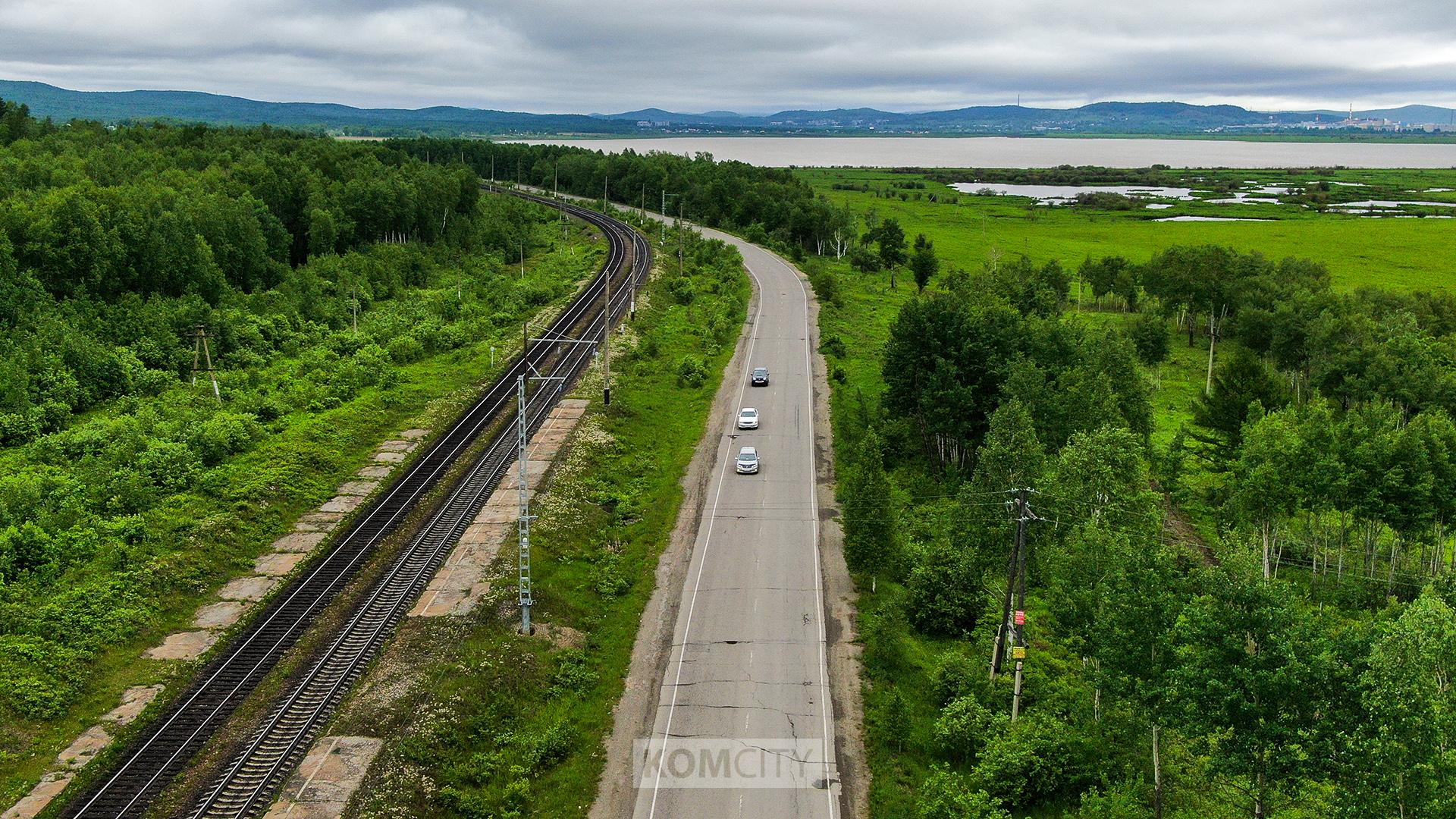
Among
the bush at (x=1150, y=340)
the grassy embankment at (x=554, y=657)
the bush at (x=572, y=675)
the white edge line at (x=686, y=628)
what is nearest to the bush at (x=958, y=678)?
the white edge line at (x=686, y=628)

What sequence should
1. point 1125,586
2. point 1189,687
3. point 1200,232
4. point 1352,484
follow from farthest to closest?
1. point 1200,232
2. point 1352,484
3. point 1125,586
4. point 1189,687

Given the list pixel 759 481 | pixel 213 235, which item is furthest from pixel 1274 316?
pixel 213 235

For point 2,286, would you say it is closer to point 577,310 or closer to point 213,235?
point 213,235

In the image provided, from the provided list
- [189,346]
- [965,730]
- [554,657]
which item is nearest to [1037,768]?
[965,730]

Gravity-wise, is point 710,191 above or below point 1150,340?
above

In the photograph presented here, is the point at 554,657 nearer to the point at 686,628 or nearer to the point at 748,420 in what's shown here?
the point at 686,628
